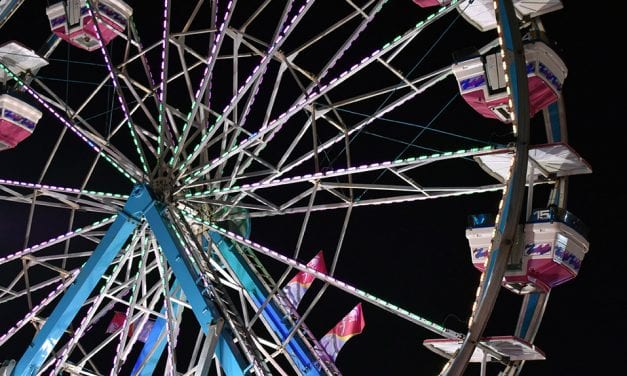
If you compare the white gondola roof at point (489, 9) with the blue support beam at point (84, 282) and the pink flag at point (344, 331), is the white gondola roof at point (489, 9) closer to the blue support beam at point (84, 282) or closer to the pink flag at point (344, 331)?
the pink flag at point (344, 331)

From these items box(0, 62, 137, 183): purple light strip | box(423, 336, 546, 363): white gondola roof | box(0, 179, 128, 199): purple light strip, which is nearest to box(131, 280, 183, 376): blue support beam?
box(0, 179, 128, 199): purple light strip

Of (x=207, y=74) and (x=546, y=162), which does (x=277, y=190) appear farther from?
(x=546, y=162)

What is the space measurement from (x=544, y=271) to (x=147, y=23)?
38.0ft

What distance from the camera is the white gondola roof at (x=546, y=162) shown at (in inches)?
415

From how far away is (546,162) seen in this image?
11.0 meters

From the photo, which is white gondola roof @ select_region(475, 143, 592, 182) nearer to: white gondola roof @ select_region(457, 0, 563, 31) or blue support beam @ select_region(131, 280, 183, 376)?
white gondola roof @ select_region(457, 0, 563, 31)

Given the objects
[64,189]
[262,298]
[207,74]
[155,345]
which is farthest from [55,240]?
[207,74]

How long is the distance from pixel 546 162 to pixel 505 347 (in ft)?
6.84

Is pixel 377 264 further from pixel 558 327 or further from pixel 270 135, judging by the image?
pixel 270 135

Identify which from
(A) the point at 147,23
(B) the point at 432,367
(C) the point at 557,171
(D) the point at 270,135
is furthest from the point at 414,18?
(C) the point at 557,171

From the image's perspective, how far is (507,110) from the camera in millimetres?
10633

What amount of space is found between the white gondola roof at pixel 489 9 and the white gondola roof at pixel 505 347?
3505 millimetres

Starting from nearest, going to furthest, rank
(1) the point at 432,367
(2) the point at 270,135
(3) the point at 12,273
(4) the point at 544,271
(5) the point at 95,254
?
(4) the point at 544,271 → (5) the point at 95,254 → (2) the point at 270,135 → (1) the point at 432,367 → (3) the point at 12,273

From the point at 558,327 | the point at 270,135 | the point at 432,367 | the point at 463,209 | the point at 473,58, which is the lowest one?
the point at 432,367
